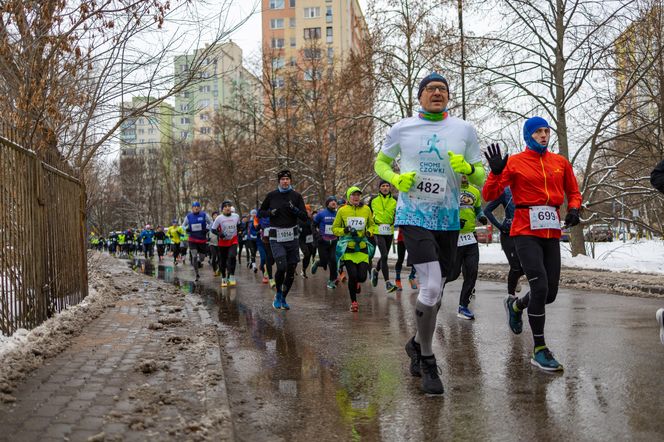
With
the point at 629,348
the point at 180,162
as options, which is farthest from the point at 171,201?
the point at 629,348

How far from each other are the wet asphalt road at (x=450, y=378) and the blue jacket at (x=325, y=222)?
5.33 metres

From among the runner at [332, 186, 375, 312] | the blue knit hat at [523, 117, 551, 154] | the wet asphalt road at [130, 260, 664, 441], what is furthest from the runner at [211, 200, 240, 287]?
the blue knit hat at [523, 117, 551, 154]

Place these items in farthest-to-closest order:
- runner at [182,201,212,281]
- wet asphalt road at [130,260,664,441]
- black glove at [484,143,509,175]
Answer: runner at [182,201,212,281] < black glove at [484,143,509,175] < wet asphalt road at [130,260,664,441]

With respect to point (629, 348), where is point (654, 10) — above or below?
above

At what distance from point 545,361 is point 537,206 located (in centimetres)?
129

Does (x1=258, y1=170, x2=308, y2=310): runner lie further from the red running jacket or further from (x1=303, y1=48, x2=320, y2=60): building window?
(x1=303, y1=48, x2=320, y2=60): building window

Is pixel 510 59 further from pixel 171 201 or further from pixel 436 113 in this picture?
pixel 171 201

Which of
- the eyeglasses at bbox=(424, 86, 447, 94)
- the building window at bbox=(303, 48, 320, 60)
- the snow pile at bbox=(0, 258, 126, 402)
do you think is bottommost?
the snow pile at bbox=(0, 258, 126, 402)

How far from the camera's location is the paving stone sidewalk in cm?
357

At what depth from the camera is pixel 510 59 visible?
20.1 metres

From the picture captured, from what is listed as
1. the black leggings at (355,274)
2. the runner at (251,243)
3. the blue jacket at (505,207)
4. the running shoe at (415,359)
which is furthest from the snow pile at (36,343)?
the runner at (251,243)

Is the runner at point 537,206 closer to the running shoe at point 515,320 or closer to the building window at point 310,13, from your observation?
the running shoe at point 515,320

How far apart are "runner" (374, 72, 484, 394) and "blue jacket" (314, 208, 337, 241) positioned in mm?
9351

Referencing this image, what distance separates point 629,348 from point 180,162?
6456 cm
